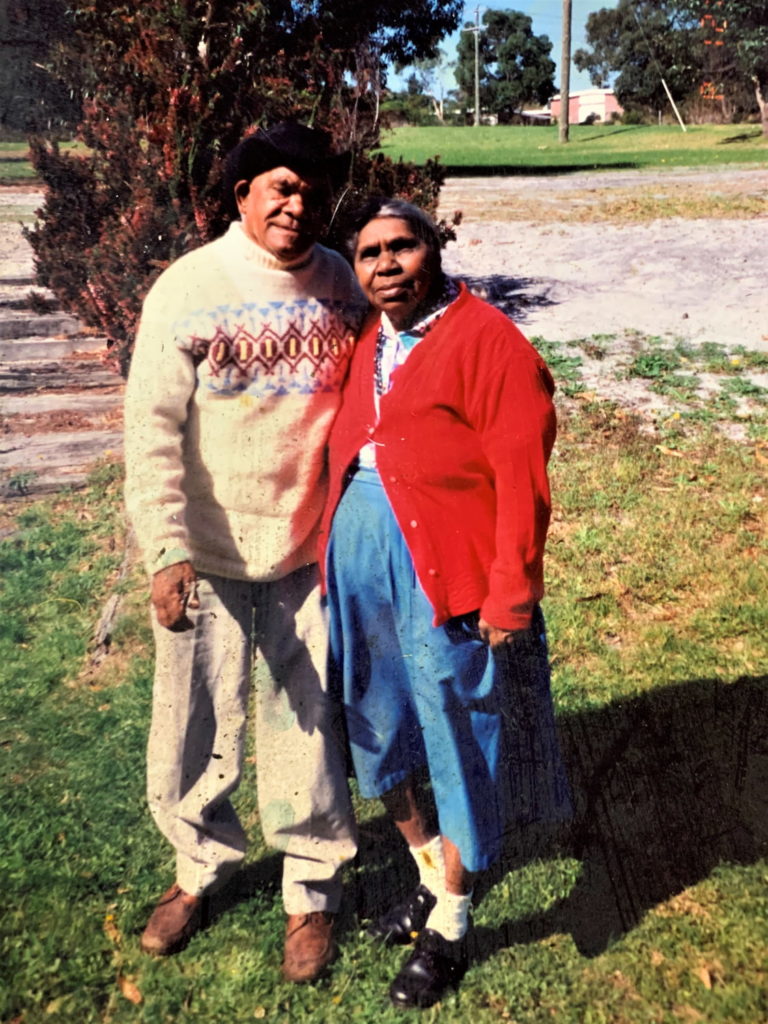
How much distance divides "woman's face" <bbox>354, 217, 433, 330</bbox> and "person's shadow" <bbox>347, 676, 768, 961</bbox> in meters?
1.72

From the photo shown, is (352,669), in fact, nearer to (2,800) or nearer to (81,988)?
(81,988)

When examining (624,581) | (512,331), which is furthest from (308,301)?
(624,581)

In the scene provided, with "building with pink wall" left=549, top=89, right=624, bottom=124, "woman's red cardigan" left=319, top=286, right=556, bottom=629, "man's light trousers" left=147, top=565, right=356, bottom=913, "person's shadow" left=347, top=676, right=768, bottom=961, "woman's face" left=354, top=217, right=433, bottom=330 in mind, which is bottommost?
"person's shadow" left=347, top=676, right=768, bottom=961

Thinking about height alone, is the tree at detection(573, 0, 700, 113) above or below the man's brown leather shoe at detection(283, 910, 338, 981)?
above

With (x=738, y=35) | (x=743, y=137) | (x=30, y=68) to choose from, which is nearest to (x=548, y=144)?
(x=743, y=137)

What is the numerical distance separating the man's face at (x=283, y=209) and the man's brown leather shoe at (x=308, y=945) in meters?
1.73

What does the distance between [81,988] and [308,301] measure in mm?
1836

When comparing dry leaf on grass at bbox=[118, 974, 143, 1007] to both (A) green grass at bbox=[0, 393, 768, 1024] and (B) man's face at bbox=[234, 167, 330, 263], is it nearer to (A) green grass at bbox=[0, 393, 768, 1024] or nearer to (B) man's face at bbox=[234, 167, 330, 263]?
(A) green grass at bbox=[0, 393, 768, 1024]

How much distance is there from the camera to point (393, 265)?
198 cm

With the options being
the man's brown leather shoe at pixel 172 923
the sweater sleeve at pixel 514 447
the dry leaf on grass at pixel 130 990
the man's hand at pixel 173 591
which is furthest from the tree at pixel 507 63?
the dry leaf on grass at pixel 130 990

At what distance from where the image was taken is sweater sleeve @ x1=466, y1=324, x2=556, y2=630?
1.96 m

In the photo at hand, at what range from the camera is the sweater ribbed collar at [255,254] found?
204 centimetres

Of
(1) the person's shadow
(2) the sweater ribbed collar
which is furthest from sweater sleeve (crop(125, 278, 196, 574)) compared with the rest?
(1) the person's shadow

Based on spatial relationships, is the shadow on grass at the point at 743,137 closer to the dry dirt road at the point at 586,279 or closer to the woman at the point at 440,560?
the dry dirt road at the point at 586,279
